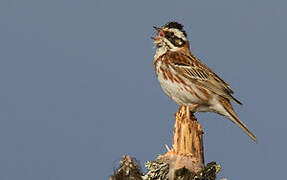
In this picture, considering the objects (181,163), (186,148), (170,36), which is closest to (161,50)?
(170,36)

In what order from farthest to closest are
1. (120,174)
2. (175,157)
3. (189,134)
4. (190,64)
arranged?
(190,64) → (189,134) → (175,157) → (120,174)

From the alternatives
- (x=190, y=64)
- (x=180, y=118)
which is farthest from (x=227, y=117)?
(x=180, y=118)

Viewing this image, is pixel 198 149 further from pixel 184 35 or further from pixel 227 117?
pixel 184 35

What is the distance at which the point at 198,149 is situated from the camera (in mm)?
7191

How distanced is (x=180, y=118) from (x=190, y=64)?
5.23 m

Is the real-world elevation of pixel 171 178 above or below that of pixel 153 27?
below

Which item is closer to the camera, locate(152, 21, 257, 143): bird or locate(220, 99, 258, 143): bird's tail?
locate(220, 99, 258, 143): bird's tail

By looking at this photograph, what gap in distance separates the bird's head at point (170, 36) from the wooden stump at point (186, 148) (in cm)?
478

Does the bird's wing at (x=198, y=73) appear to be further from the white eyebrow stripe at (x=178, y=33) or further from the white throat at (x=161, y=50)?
the white eyebrow stripe at (x=178, y=33)

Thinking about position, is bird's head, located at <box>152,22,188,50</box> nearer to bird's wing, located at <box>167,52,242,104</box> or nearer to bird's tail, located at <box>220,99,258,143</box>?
bird's wing, located at <box>167,52,242,104</box>

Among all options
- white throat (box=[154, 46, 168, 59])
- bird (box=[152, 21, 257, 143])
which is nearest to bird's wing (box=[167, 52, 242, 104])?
bird (box=[152, 21, 257, 143])

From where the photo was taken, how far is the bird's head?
487 inches

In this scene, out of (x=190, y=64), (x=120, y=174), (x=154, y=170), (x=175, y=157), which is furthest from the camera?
(x=190, y=64)

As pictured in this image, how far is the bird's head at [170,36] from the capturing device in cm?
1237
